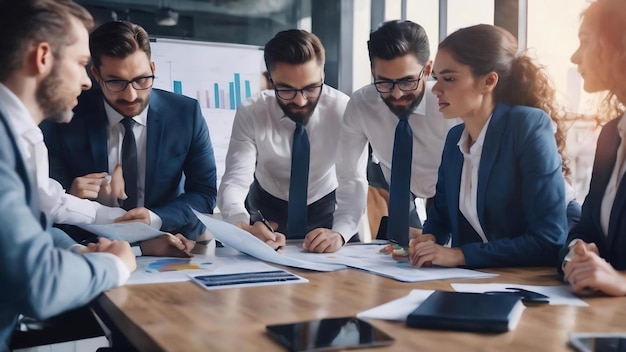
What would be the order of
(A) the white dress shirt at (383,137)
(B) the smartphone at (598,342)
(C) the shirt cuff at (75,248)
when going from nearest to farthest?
(B) the smartphone at (598,342) → (C) the shirt cuff at (75,248) → (A) the white dress shirt at (383,137)

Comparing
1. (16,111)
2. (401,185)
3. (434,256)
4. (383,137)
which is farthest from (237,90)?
(16,111)

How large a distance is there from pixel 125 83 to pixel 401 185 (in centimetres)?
107

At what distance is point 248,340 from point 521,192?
1.07 m

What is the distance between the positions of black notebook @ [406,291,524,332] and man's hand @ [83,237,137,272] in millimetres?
697

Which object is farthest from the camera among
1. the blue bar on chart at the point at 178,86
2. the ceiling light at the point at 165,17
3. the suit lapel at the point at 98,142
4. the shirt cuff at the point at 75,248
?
the ceiling light at the point at 165,17

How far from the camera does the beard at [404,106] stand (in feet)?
7.77

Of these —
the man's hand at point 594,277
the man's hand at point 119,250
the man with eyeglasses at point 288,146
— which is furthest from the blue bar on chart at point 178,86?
the man's hand at point 594,277

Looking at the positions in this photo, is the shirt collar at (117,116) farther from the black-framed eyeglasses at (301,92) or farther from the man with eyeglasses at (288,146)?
the black-framed eyeglasses at (301,92)

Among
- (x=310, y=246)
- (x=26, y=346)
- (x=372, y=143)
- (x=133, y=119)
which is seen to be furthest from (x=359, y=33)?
(x=26, y=346)

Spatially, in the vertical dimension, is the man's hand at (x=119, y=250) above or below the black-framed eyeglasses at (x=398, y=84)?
below

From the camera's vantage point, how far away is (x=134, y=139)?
238cm

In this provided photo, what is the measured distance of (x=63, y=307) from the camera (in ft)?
3.61

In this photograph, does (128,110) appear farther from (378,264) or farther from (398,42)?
(378,264)

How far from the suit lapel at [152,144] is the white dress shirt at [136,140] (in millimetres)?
29
